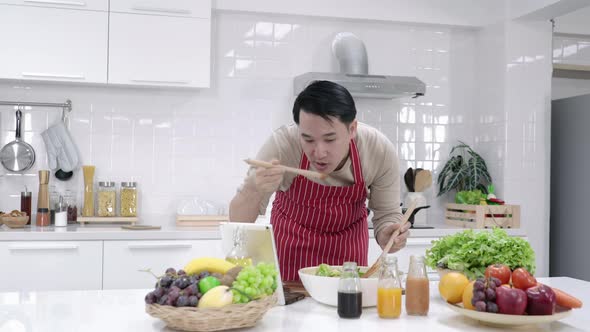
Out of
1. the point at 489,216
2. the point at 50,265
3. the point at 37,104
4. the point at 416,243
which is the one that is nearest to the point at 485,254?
the point at 416,243

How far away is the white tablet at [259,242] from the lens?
1.92 metres

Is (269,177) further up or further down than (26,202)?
further up

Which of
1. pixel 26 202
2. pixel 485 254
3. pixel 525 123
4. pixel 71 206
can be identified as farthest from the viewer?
pixel 525 123

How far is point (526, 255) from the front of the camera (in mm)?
2129

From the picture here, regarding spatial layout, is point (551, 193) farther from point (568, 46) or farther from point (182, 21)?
point (182, 21)

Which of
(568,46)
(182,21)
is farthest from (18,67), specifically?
(568,46)

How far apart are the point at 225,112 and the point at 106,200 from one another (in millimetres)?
987

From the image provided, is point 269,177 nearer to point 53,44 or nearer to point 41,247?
point 41,247

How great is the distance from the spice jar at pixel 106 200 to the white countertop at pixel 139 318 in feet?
7.12

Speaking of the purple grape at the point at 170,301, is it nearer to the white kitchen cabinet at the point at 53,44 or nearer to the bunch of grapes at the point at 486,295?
the bunch of grapes at the point at 486,295

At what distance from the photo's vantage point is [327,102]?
2199 mm

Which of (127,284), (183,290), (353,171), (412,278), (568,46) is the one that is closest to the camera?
(183,290)

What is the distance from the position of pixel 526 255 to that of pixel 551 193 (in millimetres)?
3073

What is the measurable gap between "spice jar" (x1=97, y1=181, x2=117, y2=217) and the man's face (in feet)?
7.67
